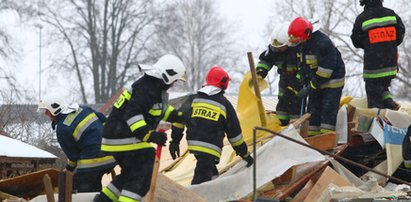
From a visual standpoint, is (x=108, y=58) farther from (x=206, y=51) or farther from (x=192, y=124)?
(x=192, y=124)

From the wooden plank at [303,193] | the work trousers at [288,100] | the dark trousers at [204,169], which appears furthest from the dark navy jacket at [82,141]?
the work trousers at [288,100]

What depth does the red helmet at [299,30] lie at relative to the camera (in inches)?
415

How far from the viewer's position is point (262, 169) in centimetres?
962

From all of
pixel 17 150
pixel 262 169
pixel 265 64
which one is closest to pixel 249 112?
pixel 265 64

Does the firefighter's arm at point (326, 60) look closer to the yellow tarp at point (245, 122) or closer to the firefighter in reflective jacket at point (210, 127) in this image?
the yellow tarp at point (245, 122)

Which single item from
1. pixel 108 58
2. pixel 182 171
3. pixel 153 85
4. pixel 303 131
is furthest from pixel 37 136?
pixel 108 58

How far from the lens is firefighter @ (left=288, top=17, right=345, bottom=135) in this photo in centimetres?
1067

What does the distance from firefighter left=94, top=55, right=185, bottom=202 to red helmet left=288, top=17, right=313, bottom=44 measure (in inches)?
112

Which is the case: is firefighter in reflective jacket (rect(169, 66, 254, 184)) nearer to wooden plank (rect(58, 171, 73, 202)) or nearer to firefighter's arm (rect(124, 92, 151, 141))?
firefighter's arm (rect(124, 92, 151, 141))

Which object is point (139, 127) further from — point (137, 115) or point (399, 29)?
point (399, 29)

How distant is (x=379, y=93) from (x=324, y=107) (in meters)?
1.04

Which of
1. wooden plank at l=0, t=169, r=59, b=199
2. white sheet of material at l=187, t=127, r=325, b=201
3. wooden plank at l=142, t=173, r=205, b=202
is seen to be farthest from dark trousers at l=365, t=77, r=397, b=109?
wooden plank at l=0, t=169, r=59, b=199

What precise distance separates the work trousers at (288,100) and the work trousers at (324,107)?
19.2 inches

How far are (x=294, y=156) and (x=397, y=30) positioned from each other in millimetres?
2844
